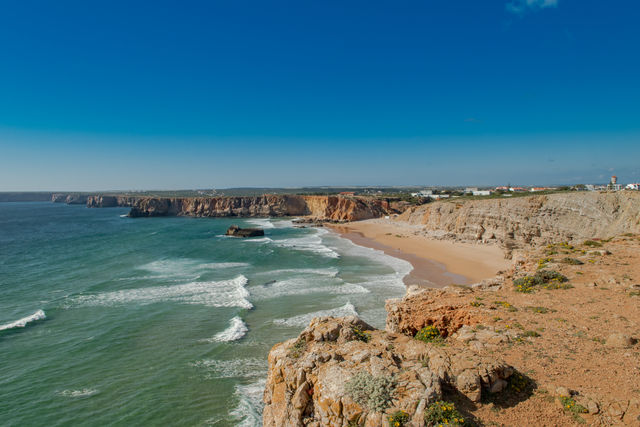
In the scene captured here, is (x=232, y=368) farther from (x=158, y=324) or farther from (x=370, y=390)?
(x=370, y=390)

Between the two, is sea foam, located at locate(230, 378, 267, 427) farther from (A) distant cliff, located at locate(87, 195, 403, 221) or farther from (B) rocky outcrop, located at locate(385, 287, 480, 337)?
(A) distant cliff, located at locate(87, 195, 403, 221)

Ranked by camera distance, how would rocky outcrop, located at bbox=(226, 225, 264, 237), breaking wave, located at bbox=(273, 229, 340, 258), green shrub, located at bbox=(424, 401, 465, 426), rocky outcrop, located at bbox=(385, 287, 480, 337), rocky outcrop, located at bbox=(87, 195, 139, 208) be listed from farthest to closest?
rocky outcrop, located at bbox=(87, 195, 139, 208) → rocky outcrop, located at bbox=(226, 225, 264, 237) → breaking wave, located at bbox=(273, 229, 340, 258) → rocky outcrop, located at bbox=(385, 287, 480, 337) → green shrub, located at bbox=(424, 401, 465, 426)

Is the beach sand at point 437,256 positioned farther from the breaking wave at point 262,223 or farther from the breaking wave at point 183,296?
the breaking wave at point 262,223

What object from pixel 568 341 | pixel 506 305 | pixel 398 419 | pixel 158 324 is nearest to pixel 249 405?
pixel 398 419

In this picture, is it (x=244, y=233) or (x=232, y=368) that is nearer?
(x=232, y=368)

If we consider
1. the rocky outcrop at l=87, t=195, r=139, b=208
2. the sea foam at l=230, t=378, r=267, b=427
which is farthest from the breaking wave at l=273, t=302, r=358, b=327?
the rocky outcrop at l=87, t=195, r=139, b=208

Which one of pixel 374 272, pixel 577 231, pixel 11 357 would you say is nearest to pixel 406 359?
pixel 11 357
